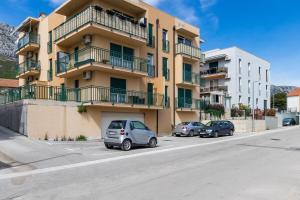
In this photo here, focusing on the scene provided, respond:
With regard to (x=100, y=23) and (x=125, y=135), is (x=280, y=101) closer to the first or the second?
(x=100, y=23)

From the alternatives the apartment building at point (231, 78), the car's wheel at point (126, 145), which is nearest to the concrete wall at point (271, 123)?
the apartment building at point (231, 78)

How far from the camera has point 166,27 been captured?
32594 millimetres

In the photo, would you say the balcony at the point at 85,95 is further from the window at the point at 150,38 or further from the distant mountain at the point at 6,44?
the distant mountain at the point at 6,44

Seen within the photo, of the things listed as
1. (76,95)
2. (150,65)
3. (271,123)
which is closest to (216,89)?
(271,123)

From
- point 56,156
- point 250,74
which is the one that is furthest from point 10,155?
point 250,74

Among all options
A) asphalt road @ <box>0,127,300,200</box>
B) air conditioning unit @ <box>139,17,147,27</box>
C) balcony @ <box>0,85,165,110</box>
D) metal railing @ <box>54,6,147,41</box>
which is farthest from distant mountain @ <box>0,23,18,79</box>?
asphalt road @ <box>0,127,300,200</box>

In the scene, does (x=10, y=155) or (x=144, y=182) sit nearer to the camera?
(x=144, y=182)

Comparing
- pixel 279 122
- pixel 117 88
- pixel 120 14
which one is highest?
pixel 120 14

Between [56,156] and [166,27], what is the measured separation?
21.7m

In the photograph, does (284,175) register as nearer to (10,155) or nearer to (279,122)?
(10,155)

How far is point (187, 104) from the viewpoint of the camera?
34.0m

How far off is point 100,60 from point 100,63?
0.66 meters

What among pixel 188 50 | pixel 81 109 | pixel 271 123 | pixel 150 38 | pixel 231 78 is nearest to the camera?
pixel 81 109

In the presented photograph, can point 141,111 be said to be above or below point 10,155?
above
